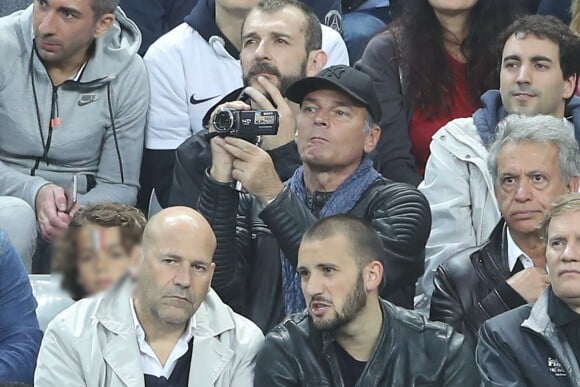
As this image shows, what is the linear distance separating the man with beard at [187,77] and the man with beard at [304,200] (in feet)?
3.35

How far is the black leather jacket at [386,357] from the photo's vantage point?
3.12m

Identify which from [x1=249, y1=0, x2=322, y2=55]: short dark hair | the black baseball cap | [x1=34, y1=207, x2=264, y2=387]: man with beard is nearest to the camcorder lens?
the black baseball cap

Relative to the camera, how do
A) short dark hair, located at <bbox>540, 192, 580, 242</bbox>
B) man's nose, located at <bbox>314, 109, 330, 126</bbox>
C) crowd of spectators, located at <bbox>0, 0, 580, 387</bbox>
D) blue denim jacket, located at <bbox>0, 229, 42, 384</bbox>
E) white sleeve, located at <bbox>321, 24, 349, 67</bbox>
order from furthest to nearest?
white sleeve, located at <bbox>321, 24, 349, 67</bbox>
man's nose, located at <bbox>314, 109, 330, 126</bbox>
blue denim jacket, located at <bbox>0, 229, 42, 384</bbox>
short dark hair, located at <bbox>540, 192, 580, 242</bbox>
crowd of spectators, located at <bbox>0, 0, 580, 387</bbox>

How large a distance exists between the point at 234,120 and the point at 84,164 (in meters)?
1.31

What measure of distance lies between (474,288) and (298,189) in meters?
0.77

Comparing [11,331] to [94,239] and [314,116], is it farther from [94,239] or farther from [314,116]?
[94,239]

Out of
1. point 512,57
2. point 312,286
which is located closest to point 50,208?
point 312,286

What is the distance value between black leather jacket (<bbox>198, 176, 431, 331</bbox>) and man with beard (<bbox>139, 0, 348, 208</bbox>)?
1.07 metres

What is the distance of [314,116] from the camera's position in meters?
3.84

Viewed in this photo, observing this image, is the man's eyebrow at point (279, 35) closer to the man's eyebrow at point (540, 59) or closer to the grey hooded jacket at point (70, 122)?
the grey hooded jacket at point (70, 122)

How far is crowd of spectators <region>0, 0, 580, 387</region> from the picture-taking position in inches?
125

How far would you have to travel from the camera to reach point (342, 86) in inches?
150

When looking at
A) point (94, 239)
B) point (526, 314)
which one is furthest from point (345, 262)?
point (94, 239)

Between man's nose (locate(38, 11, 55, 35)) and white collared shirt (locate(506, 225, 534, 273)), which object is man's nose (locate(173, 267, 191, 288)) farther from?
man's nose (locate(38, 11, 55, 35))
